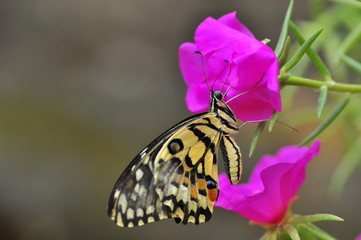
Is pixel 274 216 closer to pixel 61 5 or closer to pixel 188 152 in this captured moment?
pixel 188 152

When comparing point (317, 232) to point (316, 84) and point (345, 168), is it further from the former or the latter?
point (345, 168)

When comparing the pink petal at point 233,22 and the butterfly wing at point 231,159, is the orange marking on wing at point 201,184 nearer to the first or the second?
the butterfly wing at point 231,159

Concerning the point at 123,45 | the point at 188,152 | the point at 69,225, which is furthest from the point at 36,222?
the point at 188,152

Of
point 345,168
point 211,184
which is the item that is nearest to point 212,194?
point 211,184

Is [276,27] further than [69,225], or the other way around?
[276,27]

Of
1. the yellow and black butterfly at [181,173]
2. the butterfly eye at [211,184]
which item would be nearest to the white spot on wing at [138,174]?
the yellow and black butterfly at [181,173]

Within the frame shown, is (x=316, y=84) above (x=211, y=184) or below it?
above

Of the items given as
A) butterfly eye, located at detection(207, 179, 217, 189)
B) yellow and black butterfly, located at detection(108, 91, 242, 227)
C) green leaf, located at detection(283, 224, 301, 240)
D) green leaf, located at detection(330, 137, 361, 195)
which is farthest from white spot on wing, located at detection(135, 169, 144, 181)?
green leaf, located at detection(330, 137, 361, 195)
